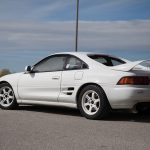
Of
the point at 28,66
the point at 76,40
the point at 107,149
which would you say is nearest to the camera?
the point at 107,149

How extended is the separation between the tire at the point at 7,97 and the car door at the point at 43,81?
0.35 m

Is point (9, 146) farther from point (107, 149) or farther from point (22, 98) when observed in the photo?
point (22, 98)

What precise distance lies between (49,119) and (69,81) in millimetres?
1001

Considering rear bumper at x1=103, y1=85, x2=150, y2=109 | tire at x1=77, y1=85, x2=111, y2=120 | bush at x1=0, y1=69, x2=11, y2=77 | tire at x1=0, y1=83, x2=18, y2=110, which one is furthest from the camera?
bush at x1=0, y1=69, x2=11, y2=77

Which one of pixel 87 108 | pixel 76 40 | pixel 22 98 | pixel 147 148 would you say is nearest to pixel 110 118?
pixel 87 108

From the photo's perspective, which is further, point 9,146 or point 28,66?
point 28,66

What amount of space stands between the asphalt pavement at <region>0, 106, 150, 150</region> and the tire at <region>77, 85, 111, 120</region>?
7.1 inches

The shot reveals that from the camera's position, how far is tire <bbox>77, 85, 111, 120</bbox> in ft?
30.1

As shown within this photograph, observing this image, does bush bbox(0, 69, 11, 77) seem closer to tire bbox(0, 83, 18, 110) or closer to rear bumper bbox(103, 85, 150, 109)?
tire bbox(0, 83, 18, 110)

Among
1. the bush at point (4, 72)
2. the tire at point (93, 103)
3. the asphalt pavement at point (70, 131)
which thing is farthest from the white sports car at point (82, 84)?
the bush at point (4, 72)

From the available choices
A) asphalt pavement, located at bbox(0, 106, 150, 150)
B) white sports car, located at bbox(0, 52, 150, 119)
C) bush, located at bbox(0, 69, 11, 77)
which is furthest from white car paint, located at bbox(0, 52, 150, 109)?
bush, located at bbox(0, 69, 11, 77)

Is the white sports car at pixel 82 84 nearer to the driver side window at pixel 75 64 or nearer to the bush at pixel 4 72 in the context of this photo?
the driver side window at pixel 75 64

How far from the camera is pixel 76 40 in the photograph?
2075 cm

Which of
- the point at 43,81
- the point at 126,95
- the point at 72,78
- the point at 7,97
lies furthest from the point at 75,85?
the point at 7,97
